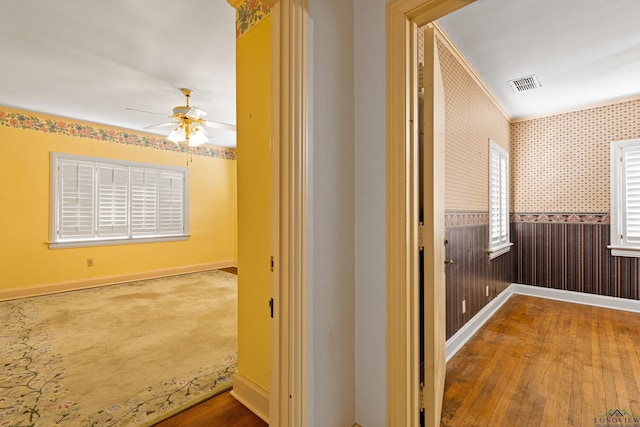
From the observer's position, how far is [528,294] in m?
4.53

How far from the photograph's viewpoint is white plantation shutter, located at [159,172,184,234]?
5.80 m

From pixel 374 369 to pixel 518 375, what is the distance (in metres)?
1.52

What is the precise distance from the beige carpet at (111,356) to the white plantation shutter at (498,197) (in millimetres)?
3228

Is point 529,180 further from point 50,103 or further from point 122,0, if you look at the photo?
point 50,103

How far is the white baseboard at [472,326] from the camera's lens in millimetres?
2631

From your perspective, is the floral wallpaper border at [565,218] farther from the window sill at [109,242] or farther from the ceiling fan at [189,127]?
the window sill at [109,242]

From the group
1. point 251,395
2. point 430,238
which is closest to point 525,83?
point 430,238

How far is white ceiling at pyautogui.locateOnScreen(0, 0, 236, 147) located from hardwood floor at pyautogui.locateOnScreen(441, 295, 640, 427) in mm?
3162

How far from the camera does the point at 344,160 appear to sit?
1544 millimetres

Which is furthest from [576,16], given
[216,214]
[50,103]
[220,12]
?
[216,214]

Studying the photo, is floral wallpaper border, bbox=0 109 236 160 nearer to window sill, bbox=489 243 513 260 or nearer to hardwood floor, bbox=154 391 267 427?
hardwood floor, bbox=154 391 267 427

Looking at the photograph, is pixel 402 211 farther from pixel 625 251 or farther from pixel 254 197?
pixel 625 251

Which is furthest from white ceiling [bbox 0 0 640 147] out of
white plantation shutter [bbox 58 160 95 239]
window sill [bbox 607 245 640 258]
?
window sill [bbox 607 245 640 258]

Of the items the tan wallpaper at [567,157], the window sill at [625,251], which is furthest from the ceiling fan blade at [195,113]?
the window sill at [625,251]
